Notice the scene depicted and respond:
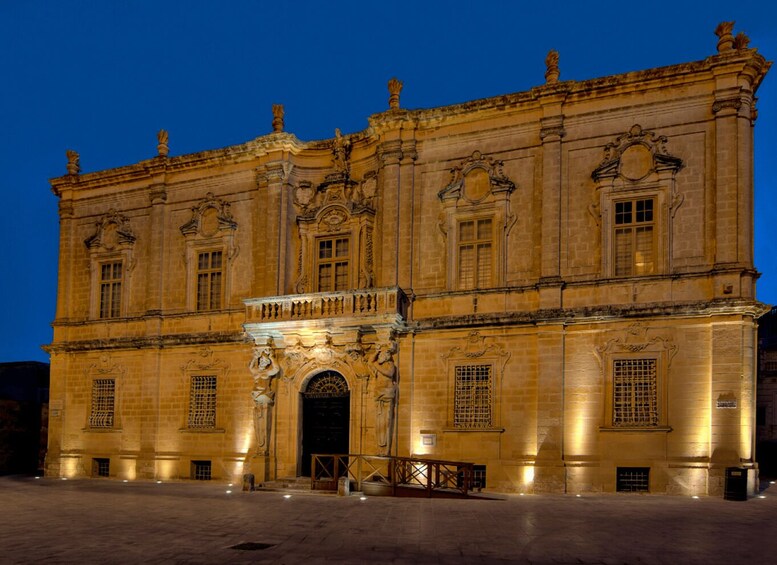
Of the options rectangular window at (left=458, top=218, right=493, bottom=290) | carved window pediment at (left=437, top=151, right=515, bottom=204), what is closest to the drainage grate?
rectangular window at (left=458, top=218, right=493, bottom=290)

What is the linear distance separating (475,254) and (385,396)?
5.01 metres

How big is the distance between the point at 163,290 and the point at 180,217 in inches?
108

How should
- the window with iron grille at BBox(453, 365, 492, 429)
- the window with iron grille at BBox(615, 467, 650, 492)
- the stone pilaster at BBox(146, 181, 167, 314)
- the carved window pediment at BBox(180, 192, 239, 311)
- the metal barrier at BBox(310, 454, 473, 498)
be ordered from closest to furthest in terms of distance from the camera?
the metal barrier at BBox(310, 454, 473, 498)
the window with iron grille at BBox(615, 467, 650, 492)
the window with iron grille at BBox(453, 365, 492, 429)
the carved window pediment at BBox(180, 192, 239, 311)
the stone pilaster at BBox(146, 181, 167, 314)

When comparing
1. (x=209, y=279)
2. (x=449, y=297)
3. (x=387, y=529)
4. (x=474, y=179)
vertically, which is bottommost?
(x=387, y=529)

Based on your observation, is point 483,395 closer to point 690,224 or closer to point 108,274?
point 690,224

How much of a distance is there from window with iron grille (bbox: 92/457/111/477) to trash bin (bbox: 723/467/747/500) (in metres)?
20.8

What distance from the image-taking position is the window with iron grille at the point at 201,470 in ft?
84.6

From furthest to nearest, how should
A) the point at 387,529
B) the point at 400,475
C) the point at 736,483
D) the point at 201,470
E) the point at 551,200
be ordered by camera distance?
the point at 201,470 → the point at 551,200 → the point at 400,475 → the point at 736,483 → the point at 387,529

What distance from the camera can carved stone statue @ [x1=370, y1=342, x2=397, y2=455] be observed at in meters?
22.0

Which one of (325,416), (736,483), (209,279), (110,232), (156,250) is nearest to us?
(736,483)

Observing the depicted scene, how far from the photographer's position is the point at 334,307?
22.9m

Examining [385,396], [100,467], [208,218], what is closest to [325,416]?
[385,396]

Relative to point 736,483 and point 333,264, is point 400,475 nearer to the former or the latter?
point 333,264

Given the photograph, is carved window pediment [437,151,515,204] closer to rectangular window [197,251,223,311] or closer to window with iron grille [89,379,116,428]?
rectangular window [197,251,223,311]
